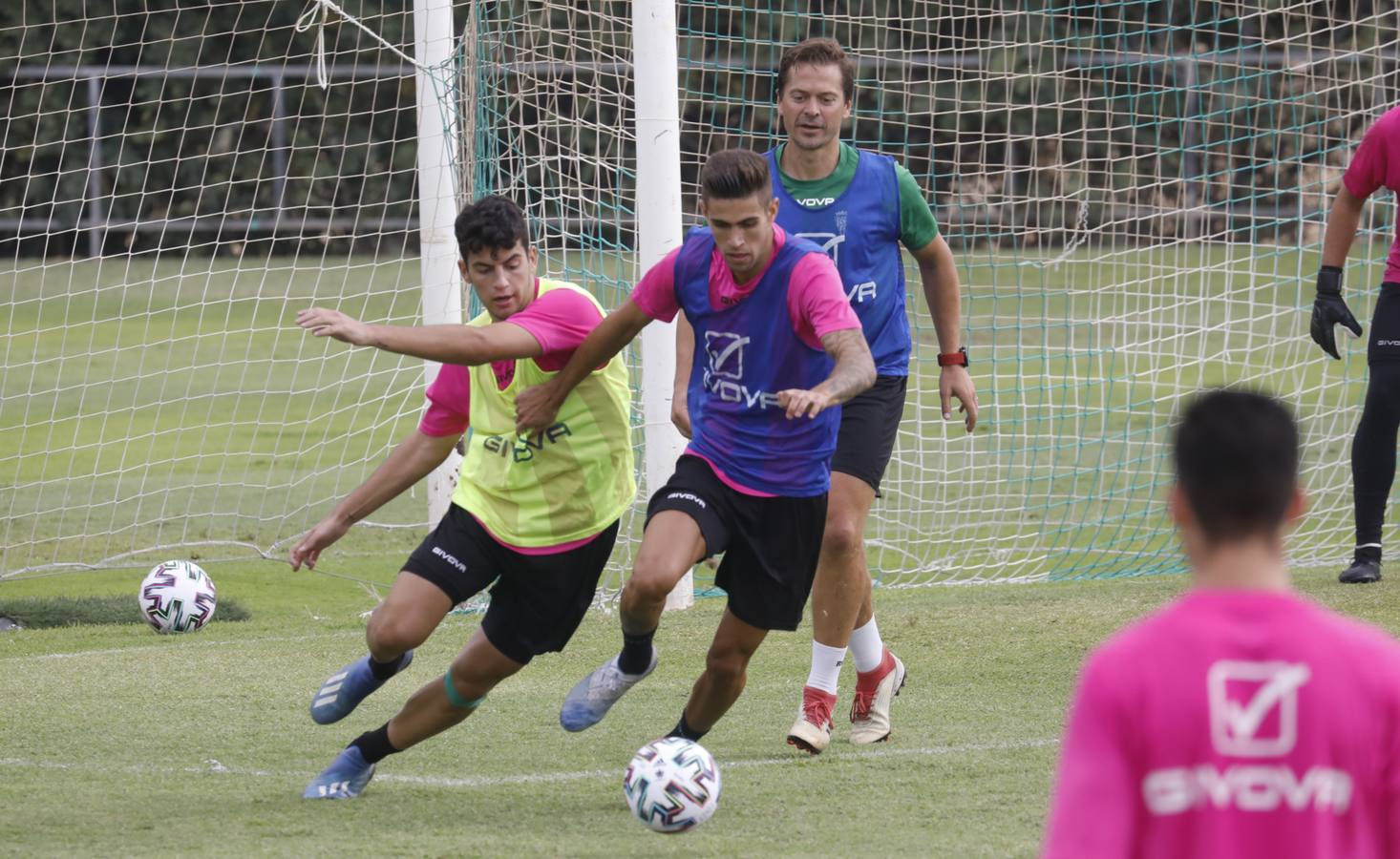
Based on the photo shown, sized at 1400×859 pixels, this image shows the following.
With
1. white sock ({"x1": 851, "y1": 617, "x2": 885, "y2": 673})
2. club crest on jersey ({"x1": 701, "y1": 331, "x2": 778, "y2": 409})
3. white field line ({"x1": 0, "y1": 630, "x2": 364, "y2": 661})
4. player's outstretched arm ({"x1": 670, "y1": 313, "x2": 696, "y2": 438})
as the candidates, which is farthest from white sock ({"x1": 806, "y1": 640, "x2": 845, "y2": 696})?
white field line ({"x1": 0, "y1": 630, "x2": 364, "y2": 661})

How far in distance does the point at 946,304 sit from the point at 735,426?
1.08m

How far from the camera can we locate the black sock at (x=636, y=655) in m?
4.48

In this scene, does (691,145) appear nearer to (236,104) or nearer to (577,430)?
(236,104)

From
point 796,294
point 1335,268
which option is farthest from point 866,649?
point 1335,268

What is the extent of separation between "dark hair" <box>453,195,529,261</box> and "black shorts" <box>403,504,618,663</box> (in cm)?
67

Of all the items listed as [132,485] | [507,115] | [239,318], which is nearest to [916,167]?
[239,318]

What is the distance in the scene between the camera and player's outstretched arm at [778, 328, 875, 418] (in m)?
3.69

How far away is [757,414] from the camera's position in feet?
14.7

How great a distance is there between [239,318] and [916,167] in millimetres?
7732

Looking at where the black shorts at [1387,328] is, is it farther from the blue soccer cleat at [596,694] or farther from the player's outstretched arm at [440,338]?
the player's outstretched arm at [440,338]

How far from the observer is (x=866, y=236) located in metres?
5.11

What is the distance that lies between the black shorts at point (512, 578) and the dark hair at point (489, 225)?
67cm

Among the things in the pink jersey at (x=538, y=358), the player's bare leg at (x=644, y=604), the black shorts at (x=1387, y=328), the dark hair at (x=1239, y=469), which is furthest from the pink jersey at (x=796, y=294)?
the black shorts at (x=1387, y=328)

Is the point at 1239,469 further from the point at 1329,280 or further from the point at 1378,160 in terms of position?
the point at 1329,280
